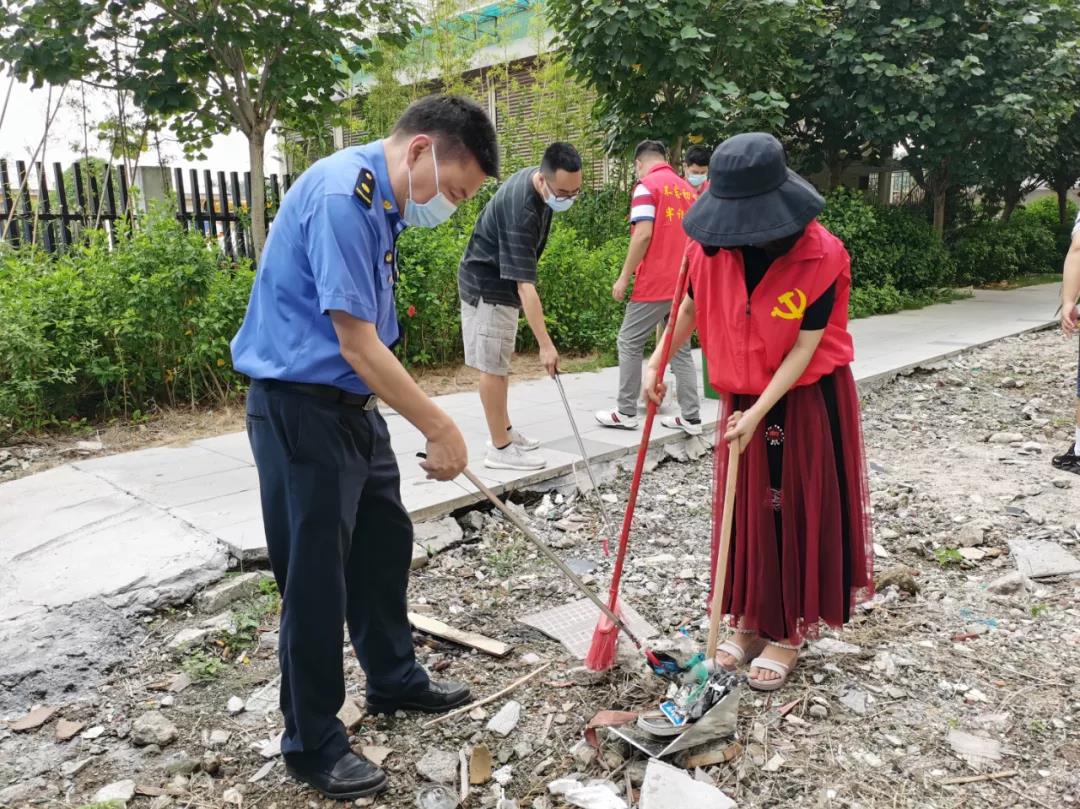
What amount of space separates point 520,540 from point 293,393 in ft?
7.51

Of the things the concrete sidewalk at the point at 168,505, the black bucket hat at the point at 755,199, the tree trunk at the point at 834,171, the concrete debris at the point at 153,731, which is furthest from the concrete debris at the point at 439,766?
the tree trunk at the point at 834,171

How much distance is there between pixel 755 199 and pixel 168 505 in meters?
3.28

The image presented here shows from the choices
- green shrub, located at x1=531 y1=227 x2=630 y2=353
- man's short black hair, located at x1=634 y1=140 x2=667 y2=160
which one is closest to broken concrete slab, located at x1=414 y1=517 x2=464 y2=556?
man's short black hair, located at x1=634 y1=140 x2=667 y2=160

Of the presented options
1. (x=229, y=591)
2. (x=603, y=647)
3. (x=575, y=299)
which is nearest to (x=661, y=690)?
(x=603, y=647)

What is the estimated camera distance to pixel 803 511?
2812mm

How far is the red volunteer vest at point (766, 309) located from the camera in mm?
2549

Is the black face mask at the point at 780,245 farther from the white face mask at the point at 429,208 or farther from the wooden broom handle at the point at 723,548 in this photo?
the white face mask at the point at 429,208

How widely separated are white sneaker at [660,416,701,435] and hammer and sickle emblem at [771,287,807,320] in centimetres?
321

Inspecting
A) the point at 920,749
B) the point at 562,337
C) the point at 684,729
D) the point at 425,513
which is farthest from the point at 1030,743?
the point at 562,337

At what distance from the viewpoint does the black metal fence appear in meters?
7.38

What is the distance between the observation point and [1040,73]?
11938mm

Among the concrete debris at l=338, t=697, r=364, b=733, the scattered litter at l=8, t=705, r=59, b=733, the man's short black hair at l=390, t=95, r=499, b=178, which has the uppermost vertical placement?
the man's short black hair at l=390, t=95, r=499, b=178

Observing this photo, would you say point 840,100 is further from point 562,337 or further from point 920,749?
point 920,749

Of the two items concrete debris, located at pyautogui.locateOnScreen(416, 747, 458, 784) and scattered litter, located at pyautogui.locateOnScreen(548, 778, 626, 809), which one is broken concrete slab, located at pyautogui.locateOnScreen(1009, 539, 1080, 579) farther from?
concrete debris, located at pyautogui.locateOnScreen(416, 747, 458, 784)
